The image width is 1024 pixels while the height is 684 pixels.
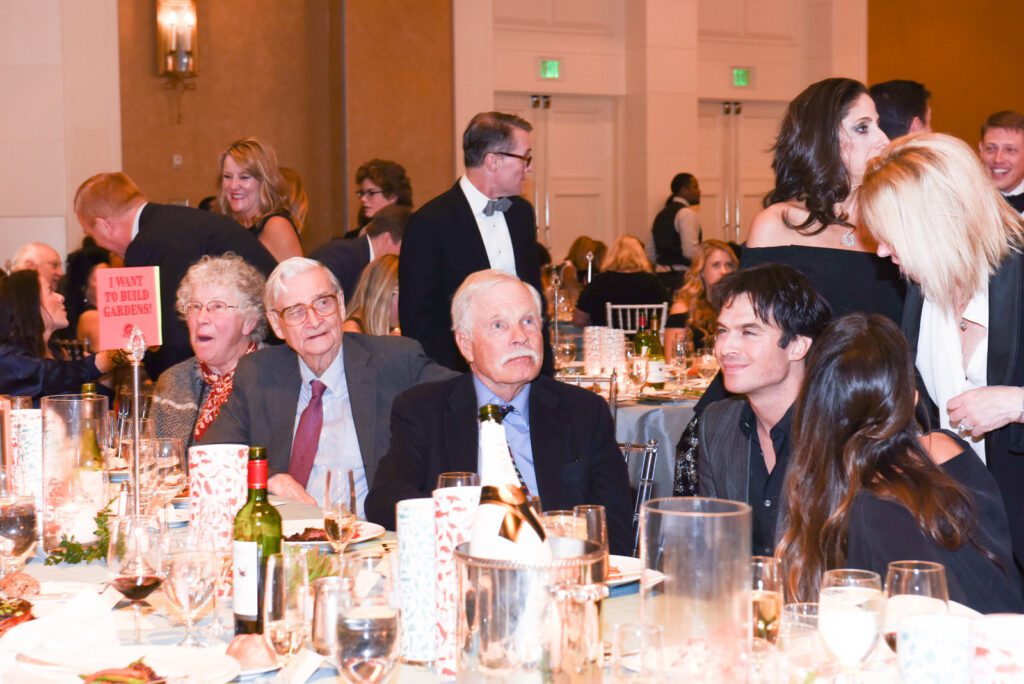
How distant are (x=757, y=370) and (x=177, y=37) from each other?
7927 mm

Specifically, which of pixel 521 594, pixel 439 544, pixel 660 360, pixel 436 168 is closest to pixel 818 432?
pixel 439 544

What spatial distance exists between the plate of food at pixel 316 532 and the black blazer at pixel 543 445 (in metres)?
0.32

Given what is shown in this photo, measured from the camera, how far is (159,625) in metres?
2.09

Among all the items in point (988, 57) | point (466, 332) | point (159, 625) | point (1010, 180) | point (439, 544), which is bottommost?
point (159, 625)

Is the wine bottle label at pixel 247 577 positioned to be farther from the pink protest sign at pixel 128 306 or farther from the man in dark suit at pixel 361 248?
the man in dark suit at pixel 361 248

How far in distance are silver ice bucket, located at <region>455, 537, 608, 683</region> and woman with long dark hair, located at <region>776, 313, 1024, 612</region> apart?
77cm

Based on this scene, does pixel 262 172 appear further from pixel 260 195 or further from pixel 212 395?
pixel 212 395

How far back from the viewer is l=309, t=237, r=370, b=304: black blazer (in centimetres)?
588

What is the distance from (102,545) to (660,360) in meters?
3.30

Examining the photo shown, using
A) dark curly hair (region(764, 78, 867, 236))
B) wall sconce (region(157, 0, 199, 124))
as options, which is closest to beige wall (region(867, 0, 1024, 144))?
wall sconce (region(157, 0, 199, 124))

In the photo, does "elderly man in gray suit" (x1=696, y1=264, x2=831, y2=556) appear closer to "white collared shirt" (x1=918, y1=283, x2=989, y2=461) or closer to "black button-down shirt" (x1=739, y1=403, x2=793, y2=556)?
"black button-down shirt" (x1=739, y1=403, x2=793, y2=556)

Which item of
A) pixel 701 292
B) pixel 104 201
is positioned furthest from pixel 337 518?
pixel 701 292

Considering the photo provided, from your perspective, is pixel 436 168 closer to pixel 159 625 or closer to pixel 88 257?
pixel 88 257

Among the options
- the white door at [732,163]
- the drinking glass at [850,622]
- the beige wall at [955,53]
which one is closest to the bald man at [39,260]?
the drinking glass at [850,622]
